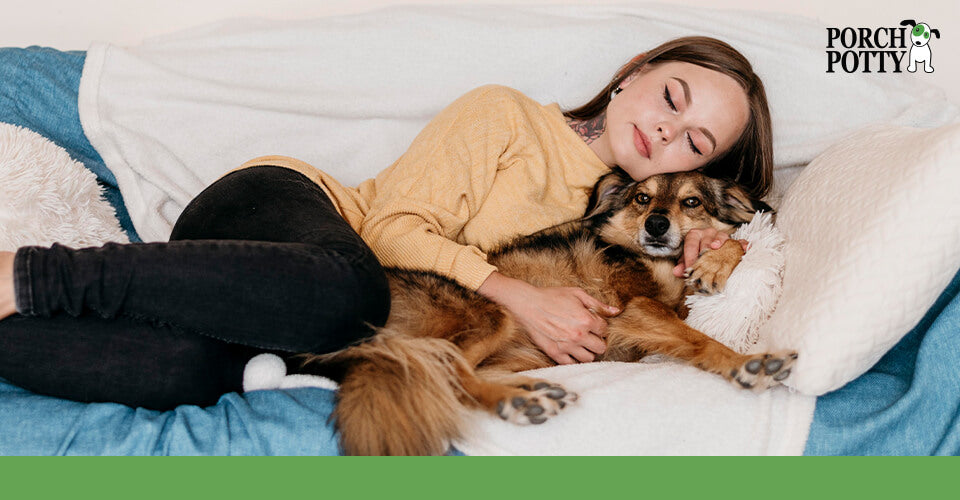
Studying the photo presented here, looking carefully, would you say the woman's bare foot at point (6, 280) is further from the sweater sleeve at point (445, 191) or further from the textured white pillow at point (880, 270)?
the textured white pillow at point (880, 270)

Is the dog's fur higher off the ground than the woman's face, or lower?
lower

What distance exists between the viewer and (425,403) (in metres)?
1.60

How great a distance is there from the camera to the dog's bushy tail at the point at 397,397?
1.53 meters

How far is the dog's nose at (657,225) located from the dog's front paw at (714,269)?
18 centimetres

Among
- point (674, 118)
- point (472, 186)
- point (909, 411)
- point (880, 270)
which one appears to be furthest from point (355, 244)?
point (909, 411)

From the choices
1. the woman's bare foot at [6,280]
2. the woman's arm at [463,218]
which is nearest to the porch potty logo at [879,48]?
the woman's arm at [463,218]

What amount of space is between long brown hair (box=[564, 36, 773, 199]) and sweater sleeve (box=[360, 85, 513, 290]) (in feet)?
1.45

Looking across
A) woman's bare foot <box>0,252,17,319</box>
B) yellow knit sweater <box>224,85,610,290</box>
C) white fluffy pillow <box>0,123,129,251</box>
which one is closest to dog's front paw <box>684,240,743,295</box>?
yellow knit sweater <box>224,85,610,290</box>

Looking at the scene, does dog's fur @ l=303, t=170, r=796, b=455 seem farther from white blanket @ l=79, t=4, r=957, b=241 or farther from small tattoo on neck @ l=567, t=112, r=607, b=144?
white blanket @ l=79, t=4, r=957, b=241

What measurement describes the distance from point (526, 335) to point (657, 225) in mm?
564

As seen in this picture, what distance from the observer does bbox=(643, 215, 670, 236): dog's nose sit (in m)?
2.23

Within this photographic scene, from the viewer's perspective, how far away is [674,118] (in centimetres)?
221

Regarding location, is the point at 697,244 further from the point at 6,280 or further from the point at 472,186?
the point at 6,280

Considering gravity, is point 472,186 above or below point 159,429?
above
